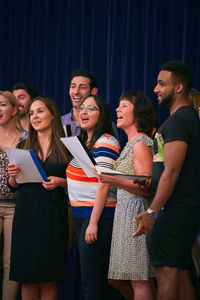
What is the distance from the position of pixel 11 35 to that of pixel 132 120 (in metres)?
2.79

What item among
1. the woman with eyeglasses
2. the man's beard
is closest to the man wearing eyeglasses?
the woman with eyeglasses

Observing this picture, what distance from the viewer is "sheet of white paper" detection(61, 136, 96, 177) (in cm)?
250

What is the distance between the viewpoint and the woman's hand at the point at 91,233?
2.60m

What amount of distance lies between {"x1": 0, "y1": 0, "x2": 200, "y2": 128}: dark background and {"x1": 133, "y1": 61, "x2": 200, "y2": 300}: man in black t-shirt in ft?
5.22

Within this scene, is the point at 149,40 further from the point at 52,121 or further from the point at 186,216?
the point at 186,216

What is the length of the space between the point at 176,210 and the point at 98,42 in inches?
104

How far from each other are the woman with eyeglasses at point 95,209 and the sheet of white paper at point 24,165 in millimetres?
229

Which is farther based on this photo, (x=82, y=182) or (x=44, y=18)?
(x=44, y=18)

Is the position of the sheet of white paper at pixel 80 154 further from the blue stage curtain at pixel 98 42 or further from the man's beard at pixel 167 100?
the blue stage curtain at pixel 98 42

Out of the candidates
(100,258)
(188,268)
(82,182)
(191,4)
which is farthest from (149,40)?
(188,268)

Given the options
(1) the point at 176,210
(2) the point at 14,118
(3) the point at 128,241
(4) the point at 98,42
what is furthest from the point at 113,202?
(4) the point at 98,42

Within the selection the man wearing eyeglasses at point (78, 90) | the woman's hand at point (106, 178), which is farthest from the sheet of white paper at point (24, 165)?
the man wearing eyeglasses at point (78, 90)

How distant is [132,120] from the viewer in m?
2.74

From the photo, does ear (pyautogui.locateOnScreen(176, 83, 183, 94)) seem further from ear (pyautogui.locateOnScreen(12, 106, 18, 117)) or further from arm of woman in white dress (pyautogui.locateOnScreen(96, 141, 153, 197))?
ear (pyautogui.locateOnScreen(12, 106, 18, 117))
